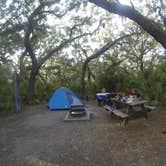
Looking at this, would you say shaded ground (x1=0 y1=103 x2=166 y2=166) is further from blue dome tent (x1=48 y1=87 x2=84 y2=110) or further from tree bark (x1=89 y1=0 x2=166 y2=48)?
blue dome tent (x1=48 y1=87 x2=84 y2=110)

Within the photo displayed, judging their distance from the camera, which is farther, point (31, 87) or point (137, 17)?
point (31, 87)

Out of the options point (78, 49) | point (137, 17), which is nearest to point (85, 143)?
point (137, 17)

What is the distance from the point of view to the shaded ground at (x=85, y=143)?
4.21 metres

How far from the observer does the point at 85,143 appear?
5.21 meters

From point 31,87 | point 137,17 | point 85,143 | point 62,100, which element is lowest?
point 85,143

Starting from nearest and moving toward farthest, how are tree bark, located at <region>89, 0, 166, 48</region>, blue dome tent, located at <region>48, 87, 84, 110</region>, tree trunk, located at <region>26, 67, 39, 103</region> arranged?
tree bark, located at <region>89, 0, 166, 48</region> < blue dome tent, located at <region>48, 87, 84, 110</region> < tree trunk, located at <region>26, 67, 39, 103</region>

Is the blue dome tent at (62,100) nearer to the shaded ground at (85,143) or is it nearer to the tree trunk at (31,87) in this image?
the tree trunk at (31,87)

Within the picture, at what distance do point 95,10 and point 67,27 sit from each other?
1.89 metres

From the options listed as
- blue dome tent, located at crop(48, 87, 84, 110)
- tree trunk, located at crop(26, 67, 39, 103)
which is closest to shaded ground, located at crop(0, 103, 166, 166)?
blue dome tent, located at crop(48, 87, 84, 110)

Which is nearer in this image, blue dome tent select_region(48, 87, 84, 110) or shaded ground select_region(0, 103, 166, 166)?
shaded ground select_region(0, 103, 166, 166)

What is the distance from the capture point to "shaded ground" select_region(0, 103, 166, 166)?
421 centimetres

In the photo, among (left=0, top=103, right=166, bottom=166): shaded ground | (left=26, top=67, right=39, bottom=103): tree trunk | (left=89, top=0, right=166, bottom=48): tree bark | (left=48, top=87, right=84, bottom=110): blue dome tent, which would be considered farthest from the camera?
(left=26, top=67, right=39, bottom=103): tree trunk

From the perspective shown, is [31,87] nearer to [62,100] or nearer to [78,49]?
[62,100]

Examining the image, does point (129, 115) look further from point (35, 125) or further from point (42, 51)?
point (42, 51)
